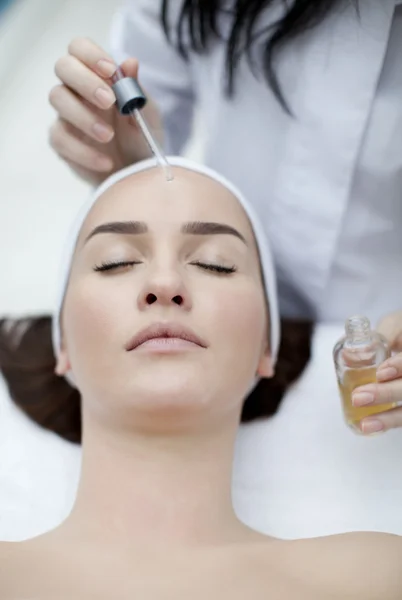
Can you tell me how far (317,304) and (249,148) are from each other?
0.40 meters

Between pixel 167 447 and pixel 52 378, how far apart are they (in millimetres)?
517

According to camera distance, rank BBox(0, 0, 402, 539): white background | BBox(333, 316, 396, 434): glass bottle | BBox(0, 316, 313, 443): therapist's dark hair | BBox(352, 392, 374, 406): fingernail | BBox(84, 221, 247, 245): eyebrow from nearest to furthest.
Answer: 1. BBox(352, 392, 374, 406): fingernail
2. BBox(333, 316, 396, 434): glass bottle
3. BBox(84, 221, 247, 245): eyebrow
4. BBox(0, 0, 402, 539): white background
5. BBox(0, 316, 313, 443): therapist's dark hair

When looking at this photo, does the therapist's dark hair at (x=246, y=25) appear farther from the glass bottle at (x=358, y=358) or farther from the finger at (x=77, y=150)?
the glass bottle at (x=358, y=358)

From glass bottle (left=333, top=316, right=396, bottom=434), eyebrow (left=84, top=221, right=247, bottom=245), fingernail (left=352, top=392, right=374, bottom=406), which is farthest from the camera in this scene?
eyebrow (left=84, top=221, right=247, bottom=245)

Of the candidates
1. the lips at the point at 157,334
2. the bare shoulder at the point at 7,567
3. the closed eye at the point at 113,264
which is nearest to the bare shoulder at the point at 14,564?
the bare shoulder at the point at 7,567

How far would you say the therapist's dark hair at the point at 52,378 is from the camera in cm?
158

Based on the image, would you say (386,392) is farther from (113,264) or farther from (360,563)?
(113,264)

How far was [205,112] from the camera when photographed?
165 centimetres

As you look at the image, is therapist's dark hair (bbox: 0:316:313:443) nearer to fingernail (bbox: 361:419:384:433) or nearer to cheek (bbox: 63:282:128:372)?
cheek (bbox: 63:282:128:372)

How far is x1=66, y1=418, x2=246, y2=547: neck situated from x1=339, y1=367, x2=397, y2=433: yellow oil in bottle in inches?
9.1

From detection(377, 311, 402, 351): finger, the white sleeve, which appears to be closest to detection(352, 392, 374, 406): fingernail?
detection(377, 311, 402, 351): finger

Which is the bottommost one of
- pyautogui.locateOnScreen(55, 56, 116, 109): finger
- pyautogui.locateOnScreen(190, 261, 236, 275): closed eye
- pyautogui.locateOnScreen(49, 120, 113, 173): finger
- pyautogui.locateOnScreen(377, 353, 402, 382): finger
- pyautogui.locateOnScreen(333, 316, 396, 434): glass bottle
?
pyautogui.locateOnScreen(333, 316, 396, 434): glass bottle

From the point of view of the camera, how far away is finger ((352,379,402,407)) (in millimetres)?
1063

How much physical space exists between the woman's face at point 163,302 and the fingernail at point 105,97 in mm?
159
